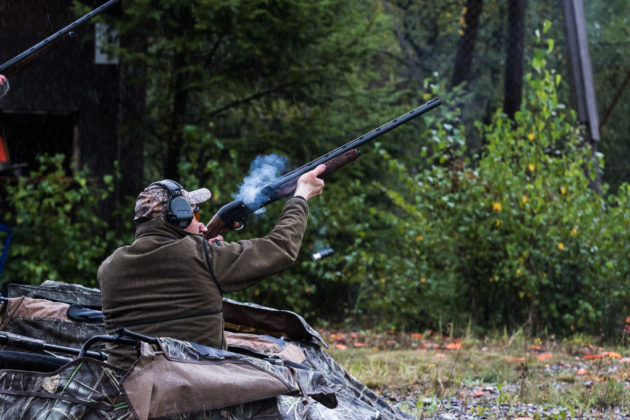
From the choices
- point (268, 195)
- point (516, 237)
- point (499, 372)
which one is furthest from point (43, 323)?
point (516, 237)

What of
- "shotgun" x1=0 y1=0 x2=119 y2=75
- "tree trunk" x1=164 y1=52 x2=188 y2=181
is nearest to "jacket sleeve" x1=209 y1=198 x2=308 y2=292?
"shotgun" x1=0 y1=0 x2=119 y2=75

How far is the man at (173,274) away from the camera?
3727mm

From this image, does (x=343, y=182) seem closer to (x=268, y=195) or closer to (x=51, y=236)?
(x=51, y=236)

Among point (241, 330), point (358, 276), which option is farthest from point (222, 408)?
point (358, 276)

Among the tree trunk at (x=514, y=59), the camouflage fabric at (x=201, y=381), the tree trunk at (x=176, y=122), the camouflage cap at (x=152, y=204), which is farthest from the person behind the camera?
the tree trunk at (x=514, y=59)

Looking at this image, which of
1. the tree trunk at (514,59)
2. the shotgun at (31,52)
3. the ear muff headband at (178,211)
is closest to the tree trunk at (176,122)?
the shotgun at (31,52)

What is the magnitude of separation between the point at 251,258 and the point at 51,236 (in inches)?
281

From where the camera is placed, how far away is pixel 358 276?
10.6m

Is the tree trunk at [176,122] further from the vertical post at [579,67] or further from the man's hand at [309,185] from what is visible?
the man's hand at [309,185]

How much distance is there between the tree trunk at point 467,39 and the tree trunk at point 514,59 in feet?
4.69

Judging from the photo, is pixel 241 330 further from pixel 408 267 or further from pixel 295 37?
pixel 295 37

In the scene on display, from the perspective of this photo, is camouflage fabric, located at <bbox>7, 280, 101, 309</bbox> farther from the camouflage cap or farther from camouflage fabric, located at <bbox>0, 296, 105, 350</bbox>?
the camouflage cap

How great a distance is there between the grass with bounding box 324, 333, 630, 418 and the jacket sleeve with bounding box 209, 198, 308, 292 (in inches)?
78.6

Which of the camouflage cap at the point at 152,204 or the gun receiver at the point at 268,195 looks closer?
the camouflage cap at the point at 152,204
